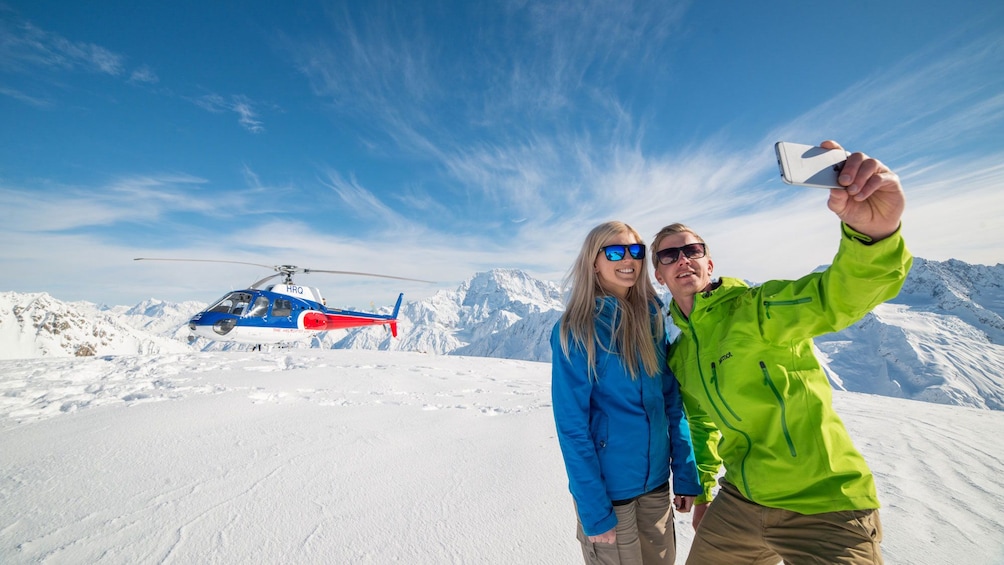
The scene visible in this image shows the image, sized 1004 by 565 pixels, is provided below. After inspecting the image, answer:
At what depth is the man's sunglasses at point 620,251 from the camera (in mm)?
2365

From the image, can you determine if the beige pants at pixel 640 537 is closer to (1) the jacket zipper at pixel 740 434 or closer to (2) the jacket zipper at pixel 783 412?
(1) the jacket zipper at pixel 740 434

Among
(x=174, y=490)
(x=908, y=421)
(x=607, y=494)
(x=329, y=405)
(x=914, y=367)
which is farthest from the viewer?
(x=914, y=367)

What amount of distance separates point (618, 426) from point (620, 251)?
1.04 meters

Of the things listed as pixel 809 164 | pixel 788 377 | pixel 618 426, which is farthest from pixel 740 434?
pixel 809 164

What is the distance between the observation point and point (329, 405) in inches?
222

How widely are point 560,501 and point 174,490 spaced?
3315 millimetres

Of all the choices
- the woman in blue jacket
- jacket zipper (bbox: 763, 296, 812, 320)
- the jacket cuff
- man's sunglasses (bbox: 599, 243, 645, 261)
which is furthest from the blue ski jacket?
the jacket cuff

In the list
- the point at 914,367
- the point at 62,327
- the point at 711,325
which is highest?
the point at 711,325

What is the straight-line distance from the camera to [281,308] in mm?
13406

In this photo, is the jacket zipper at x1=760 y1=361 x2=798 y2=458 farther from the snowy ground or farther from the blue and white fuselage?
the blue and white fuselage

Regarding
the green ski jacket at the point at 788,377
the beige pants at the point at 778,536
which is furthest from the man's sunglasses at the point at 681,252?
the beige pants at the point at 778,536

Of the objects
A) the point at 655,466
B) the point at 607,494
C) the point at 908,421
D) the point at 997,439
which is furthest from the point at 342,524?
the point at 997,439

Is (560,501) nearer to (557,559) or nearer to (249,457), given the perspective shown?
(557,559)

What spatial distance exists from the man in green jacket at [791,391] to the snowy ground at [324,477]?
1112 millimetres
